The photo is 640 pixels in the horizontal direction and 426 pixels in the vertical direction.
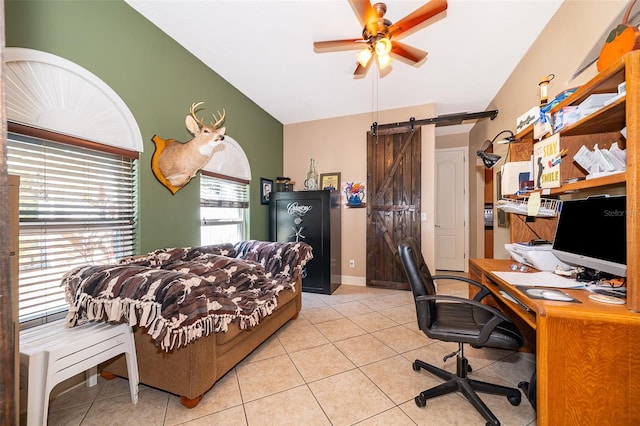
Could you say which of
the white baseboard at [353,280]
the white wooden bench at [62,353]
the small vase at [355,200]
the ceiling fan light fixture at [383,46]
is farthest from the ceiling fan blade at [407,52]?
the white baseboard at [353,280]

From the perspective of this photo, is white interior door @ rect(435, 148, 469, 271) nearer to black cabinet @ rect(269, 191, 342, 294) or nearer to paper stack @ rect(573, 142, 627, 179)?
black cabinet @ rect(269, 191, 342, 294)

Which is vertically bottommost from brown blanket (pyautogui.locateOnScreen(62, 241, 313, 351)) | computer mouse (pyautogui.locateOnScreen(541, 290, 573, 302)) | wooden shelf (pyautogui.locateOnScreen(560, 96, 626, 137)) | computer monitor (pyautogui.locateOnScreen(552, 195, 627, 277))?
brown blanket (pyautogui.locateOnScreen(62, 241, 313, 351))

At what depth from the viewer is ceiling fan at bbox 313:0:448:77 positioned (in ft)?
5.58

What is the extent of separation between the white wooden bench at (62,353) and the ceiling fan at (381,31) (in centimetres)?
258

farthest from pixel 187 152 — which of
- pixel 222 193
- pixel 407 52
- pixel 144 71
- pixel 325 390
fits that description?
pixel 325 390

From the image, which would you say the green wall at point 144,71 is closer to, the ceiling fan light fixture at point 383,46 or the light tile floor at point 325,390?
the light tile floor at point 325,390

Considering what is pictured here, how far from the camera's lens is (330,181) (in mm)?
4266

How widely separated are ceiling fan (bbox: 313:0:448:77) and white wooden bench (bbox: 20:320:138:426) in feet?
8.46

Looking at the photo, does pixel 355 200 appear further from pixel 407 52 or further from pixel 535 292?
pixel 535 292

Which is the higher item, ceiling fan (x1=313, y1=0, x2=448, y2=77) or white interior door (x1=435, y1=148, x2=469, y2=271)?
ceiling fan (x1=313, y1=0, x2=448, y2=77)

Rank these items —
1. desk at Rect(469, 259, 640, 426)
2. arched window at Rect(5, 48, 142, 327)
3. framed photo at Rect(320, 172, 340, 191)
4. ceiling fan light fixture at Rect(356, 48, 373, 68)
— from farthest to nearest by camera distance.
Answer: framed photo at Rect(320, 172, 340, 191), ceiling fan light fixture at Rect(356, 48, 373, 68), arched window at Rect(5, 48, 142, 327), desk at Rect(469, 259, 640, 426)

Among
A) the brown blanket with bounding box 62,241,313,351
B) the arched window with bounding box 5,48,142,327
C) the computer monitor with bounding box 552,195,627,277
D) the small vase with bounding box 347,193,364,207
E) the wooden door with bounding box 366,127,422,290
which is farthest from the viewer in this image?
the small vase with bounding box 347,193,364,207

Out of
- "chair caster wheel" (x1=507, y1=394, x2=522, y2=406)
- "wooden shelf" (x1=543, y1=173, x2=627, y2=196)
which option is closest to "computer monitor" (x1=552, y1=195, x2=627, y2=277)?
"wooden shelf" (x1=543, y1=173, x2=627, y2=196)

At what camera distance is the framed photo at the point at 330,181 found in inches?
167
